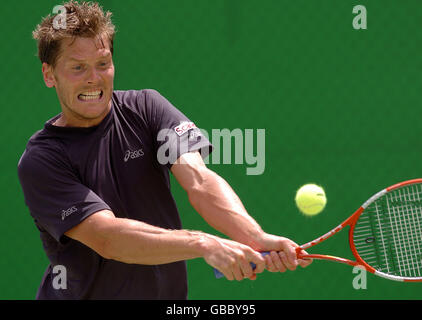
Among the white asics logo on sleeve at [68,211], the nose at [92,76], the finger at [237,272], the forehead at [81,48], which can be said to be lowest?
the finger at [237,272]

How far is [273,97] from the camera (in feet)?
12.9

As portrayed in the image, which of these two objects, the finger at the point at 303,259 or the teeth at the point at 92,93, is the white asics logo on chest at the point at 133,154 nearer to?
the teeth at the point at 92,93

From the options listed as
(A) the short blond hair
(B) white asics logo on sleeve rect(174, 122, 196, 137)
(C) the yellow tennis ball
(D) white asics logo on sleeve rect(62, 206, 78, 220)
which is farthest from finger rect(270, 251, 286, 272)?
(C) the yellow tennis ball

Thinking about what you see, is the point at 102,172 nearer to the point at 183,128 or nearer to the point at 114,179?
the point at 114,179

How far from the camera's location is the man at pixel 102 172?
2508 mm

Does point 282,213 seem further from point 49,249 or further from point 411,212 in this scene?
point 49,249

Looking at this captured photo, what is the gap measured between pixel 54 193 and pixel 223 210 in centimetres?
59

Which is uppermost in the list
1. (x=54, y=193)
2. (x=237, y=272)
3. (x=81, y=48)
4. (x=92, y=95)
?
(x=81, y=48)

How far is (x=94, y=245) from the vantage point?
7.86ft

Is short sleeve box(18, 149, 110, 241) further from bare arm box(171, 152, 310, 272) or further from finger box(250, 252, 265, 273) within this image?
finger box(250, 252, 265, 273)

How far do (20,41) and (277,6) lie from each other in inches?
55.2

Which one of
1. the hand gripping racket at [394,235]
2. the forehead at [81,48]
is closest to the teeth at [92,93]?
the forehead at [81,48]

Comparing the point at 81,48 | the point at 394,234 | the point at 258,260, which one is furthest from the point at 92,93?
the point at 394,234
